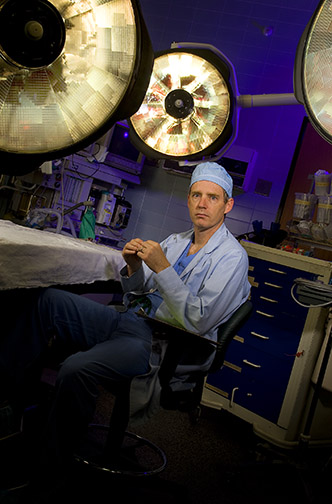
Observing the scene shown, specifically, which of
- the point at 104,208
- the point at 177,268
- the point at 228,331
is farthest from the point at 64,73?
the point at 104,208

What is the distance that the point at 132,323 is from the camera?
1.70 meters

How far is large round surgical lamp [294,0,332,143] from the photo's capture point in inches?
28.3

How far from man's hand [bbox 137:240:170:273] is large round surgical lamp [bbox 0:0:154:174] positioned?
2.94ft

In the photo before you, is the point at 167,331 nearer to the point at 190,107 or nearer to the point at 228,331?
the point at 228,331

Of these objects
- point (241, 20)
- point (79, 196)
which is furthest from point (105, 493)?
point (241, 20)

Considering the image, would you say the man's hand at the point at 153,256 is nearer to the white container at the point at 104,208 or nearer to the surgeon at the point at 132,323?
the surgeon at the point at 132,323

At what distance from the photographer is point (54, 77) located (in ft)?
2.29

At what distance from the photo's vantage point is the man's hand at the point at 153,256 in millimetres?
1556

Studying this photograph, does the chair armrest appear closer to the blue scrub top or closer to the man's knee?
the man's knee

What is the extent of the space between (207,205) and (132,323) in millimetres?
706

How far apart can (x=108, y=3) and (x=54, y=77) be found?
0.48 feet

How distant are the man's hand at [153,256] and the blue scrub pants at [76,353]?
29 centimetres

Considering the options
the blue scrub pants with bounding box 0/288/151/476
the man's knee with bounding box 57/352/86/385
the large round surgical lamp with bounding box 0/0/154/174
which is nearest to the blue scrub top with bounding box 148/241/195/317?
the blue scrub pants with bounding box 0/288/151/476

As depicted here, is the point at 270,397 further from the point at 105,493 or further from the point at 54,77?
the point at 54,77
